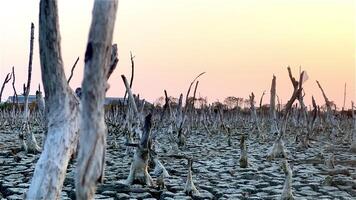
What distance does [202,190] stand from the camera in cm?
616

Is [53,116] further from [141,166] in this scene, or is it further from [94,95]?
[141,166]

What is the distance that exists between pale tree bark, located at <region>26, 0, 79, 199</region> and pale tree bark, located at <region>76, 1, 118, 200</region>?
71 cm

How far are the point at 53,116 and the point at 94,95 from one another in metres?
0.90

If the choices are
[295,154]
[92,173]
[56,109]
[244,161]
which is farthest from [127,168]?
[92,173]

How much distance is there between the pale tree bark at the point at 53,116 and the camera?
9.05 ft

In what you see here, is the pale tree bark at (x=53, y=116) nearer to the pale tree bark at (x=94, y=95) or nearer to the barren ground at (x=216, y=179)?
the pale tree bark at (x=94, y=95)

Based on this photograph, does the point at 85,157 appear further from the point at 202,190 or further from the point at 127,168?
the point at 127,168

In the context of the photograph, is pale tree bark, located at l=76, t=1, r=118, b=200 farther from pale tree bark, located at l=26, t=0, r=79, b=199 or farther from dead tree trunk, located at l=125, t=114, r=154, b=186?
dead tree trunk, located at l=125, t=114, r=154, b=186

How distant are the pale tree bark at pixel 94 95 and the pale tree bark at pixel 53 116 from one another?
706 millimetres

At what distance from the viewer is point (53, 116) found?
2.89m

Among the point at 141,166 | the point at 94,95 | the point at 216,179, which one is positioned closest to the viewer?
the point at 94,95

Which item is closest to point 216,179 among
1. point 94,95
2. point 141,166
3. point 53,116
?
point 141,166

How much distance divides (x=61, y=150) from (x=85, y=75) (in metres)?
0.88

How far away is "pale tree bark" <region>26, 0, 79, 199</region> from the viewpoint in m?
2.76
